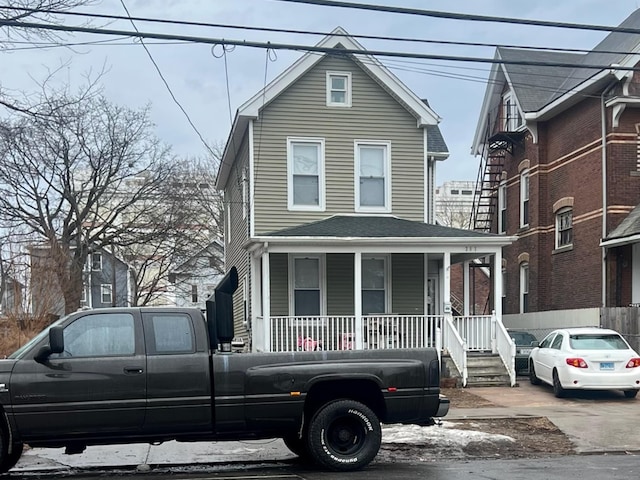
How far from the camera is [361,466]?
7.84 meters

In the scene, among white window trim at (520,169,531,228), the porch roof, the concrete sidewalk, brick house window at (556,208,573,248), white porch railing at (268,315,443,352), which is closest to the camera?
the concrete sidewalk

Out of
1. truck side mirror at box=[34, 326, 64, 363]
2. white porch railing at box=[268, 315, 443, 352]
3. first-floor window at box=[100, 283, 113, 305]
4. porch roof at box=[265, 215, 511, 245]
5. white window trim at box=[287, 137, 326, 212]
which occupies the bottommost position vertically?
first-floor window at box=[100, 283, 113, 305]

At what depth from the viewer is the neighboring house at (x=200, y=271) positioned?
139 feet

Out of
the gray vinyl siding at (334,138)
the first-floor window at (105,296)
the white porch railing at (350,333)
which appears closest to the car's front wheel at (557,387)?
A: the white porch railing at (350,333)

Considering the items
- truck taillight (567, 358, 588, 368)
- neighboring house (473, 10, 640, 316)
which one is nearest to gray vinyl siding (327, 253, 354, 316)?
truck taillight (567, 358, 588, 368)

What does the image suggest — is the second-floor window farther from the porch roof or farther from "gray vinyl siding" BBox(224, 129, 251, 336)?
the porch roof

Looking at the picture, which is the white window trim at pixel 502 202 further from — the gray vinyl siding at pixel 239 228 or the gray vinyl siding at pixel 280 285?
the gray vinyl siding at pixel 280 285

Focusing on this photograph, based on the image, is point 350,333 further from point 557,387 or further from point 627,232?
point 627,232

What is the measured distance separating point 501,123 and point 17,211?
22.1 m

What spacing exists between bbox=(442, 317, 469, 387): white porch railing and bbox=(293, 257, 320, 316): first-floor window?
3.45m

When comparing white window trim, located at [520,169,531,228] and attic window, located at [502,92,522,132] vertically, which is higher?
attic window, located at [502,92,522,132]

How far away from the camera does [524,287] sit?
26.2 metres

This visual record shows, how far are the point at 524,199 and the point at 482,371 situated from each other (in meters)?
11.6

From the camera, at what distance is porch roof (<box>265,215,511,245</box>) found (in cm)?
1658
